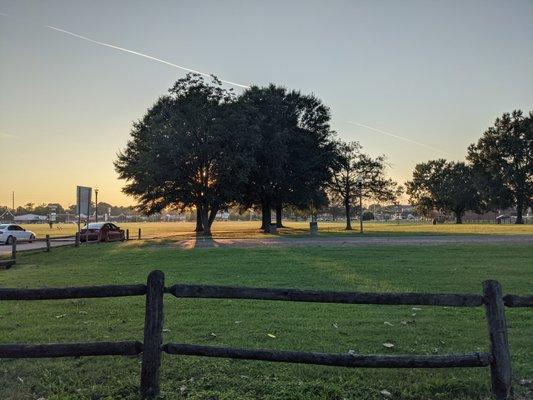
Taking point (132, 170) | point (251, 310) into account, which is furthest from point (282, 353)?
point (132, 170)

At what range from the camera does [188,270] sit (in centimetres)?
1588

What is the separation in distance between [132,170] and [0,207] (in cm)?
14946

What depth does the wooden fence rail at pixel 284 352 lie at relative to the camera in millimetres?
4820

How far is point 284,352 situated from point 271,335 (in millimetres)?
2250

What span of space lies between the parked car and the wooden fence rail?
30548 millimetres

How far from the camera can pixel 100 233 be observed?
3628 cm

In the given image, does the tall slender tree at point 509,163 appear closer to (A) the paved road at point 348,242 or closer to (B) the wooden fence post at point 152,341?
(A) the paved road at point 348,242

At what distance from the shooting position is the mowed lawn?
5.16 meters

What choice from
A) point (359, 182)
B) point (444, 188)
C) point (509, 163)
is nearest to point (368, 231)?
point (359, 182)

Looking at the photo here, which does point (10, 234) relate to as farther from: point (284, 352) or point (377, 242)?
point (284, 352)

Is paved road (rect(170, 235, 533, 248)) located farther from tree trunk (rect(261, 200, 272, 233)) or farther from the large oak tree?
tree trunk (rect(261, 200, 272, 233))

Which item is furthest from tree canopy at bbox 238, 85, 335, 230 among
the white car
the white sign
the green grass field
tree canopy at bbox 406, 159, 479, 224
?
tree canopy at bbox 406, 159, 479, 224

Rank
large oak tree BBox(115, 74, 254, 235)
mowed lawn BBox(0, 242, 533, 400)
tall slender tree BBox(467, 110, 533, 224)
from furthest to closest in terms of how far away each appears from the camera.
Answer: tall slender tree BBox(467, 110, 533, 224), large oak tree BBox(115, 74, 254, 235), mowed lawn BBox(0, 242, 533, 400)

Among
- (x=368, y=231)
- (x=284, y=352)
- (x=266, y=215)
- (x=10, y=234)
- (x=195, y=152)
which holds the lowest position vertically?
(x=368, y=231)
